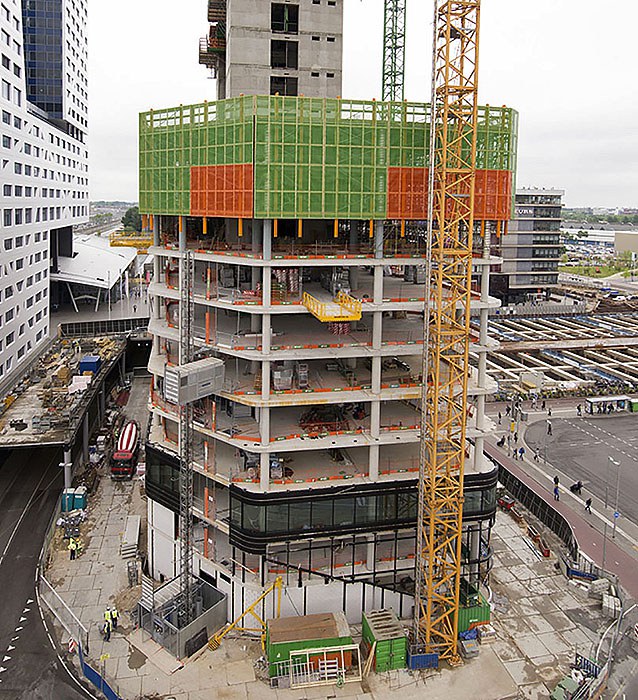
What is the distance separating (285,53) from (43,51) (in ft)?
237

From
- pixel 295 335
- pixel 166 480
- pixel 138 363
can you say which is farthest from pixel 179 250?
pixel 138 363

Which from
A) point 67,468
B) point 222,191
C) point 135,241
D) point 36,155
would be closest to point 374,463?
point 222,191

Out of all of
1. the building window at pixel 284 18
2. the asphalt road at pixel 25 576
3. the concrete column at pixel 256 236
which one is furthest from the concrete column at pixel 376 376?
the building window at pixel 284 18

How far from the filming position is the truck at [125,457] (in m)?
62.1

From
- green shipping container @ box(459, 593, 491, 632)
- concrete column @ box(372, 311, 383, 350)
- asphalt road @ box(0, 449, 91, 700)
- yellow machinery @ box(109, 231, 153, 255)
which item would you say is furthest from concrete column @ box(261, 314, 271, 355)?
asphalt road @ box(0, 449, 91, 700)

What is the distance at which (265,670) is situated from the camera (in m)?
37.8

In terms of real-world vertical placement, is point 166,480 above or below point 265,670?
above

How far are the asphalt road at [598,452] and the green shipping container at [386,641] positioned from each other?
27407 millimetres

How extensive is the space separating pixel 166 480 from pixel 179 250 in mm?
15118

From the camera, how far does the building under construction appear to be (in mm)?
39719

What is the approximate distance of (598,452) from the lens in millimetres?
71938

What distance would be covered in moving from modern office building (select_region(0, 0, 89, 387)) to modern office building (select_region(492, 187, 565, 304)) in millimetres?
90146

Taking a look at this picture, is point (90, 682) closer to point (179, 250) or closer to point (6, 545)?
point (6, 545)

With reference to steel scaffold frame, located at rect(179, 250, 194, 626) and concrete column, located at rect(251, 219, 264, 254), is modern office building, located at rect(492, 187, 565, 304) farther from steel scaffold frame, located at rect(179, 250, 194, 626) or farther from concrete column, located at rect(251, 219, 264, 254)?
steel scaffold frame, located at rect(179, 250, 194, 626)
